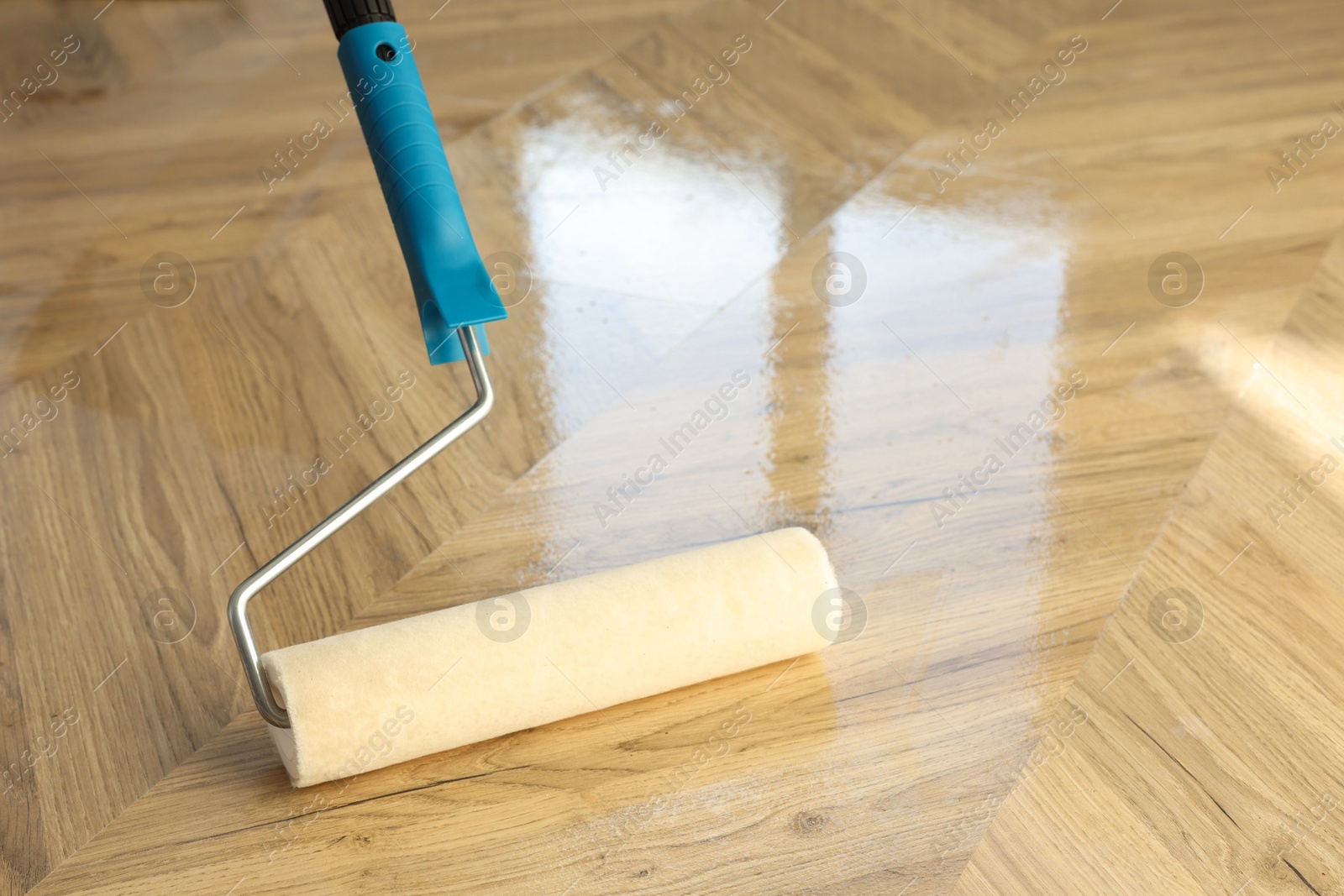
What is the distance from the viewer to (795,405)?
0.98m

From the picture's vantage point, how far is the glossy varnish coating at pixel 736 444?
0.67 m

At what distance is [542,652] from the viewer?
696 millimetres

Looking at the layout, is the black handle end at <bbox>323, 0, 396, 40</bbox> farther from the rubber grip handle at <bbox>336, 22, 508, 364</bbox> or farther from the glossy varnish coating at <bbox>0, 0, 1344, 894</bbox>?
the glossy varnish coating at <bbox>0, 0, 1344, 894</bbox>

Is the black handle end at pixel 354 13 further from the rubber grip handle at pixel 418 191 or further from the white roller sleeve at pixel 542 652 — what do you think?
the white roller sleeve at pixel 542 652

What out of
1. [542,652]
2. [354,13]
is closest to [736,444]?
[542,652]

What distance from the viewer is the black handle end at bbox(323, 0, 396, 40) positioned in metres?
0.79

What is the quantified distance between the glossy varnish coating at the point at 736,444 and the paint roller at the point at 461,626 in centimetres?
4

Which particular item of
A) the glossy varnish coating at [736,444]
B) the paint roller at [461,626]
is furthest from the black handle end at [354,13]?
the glossy varnish coating at [736,444]

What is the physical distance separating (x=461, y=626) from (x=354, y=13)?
17.8 inches

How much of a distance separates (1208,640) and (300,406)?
78 centimetres

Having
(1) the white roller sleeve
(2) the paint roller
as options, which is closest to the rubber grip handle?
(2) the paint roller

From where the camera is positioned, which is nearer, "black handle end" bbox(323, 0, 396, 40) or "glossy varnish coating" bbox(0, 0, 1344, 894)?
"glossy varnish coating" bbox(0, 0, 1344, 894)

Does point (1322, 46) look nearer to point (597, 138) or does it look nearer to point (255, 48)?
point (597, 138)

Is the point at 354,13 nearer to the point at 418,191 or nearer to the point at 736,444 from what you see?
the point at 418,191
